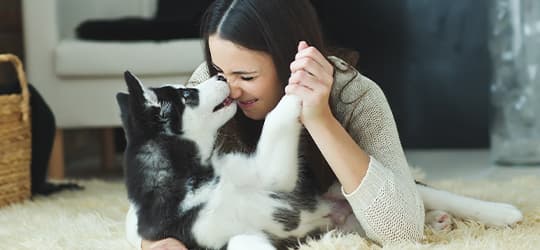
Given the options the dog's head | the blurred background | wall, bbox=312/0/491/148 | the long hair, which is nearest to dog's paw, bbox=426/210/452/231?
the long hair

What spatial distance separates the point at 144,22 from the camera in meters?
2.89

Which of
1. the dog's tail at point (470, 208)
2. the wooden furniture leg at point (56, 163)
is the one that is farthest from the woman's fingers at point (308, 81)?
the wooden furniture leg at point (56, 163)

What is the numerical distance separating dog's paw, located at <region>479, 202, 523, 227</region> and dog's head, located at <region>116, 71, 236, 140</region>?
605 mm

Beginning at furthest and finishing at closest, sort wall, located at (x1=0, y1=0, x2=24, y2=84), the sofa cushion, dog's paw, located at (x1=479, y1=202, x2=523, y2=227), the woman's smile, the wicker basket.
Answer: wall, located at (x1=0, y1=0, x2=24, y2=84) < the sofa cushion < the wicker basket < dog's paw, located at (x1=479, y1=202, x2=523, y2=227) < the woman's smile

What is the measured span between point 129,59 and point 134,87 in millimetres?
1387

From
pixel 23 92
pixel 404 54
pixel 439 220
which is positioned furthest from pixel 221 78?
pixel 404 54

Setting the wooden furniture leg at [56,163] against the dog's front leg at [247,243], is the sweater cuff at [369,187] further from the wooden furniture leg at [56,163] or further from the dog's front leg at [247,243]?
the wooden furniture leg at [56,163]

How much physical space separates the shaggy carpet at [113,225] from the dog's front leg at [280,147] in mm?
127

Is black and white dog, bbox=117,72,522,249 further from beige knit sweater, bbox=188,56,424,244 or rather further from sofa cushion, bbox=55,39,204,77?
sofa cushion, bbox=55,39,204,77

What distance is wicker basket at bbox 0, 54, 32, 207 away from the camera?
7.61ft

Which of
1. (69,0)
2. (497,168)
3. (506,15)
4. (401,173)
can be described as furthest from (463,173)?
(69,0)

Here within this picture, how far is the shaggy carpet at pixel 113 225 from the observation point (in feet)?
4.84

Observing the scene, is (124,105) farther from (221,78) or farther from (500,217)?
(500,217)

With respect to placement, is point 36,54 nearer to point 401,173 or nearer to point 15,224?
point 15,224
